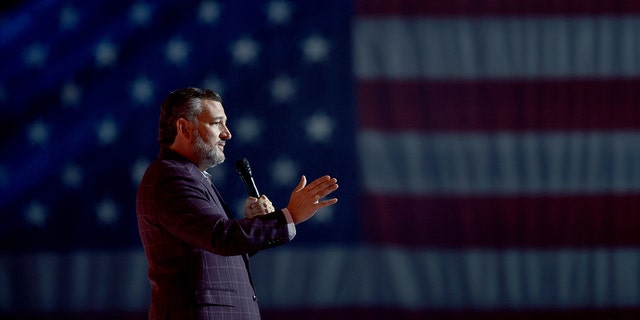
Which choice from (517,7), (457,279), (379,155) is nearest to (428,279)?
(457,279)

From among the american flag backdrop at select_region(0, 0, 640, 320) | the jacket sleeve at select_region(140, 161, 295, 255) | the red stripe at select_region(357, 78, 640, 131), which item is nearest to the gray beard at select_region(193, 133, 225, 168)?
the jacket sleeve at select_region(140, 161, 295, 255)

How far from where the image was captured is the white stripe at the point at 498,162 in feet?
12.8

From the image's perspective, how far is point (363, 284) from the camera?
12.6 ft

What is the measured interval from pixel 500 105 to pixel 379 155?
2.30 feet

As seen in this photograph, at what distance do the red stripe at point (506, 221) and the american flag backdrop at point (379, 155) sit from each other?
0.01m

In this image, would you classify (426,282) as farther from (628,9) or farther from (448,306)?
(628,9)

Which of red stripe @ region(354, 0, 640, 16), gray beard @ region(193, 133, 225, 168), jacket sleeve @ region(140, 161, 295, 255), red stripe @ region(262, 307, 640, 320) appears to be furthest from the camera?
red stripe @ region(354, 0, 640, 16)

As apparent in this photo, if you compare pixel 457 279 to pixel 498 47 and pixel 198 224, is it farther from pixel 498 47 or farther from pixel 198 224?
pixel 198 224

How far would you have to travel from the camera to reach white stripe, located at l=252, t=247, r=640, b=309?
385 centimetres

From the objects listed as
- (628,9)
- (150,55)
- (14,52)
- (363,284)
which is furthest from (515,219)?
(14,52)

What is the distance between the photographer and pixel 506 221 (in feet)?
12.7

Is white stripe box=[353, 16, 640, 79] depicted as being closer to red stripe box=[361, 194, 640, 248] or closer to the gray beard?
red stripe box=[361, 194, 640, 248]

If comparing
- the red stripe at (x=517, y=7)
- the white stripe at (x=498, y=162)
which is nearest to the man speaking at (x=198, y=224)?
the white stripe at (x=498, y=162)

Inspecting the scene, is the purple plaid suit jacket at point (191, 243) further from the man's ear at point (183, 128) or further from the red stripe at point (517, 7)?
the red stripe at point (517, 7)
